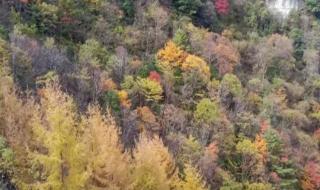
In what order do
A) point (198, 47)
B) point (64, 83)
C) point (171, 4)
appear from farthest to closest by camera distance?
1. point (171, 4)
2. point (198, 47)
3. point (64, 83)

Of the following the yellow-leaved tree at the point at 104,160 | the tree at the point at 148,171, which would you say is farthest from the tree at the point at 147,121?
the yellow-leaved tree at the point at 104,160

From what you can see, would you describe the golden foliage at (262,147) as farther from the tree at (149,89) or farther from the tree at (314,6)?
the tree at (314,6)

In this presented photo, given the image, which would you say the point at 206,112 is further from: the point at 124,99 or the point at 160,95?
the point at 124,99

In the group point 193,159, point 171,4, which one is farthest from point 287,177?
point 171,4

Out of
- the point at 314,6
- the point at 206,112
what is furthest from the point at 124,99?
the point at 314,6

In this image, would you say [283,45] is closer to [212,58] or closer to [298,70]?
[298,70]

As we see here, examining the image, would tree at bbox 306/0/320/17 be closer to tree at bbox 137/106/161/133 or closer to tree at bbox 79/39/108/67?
tree at bbox 79/39/108/67
